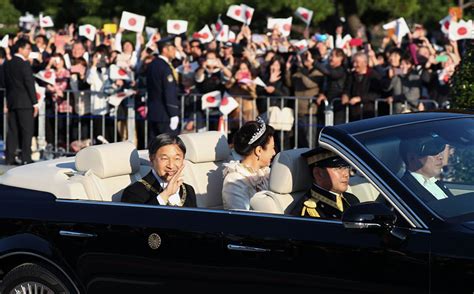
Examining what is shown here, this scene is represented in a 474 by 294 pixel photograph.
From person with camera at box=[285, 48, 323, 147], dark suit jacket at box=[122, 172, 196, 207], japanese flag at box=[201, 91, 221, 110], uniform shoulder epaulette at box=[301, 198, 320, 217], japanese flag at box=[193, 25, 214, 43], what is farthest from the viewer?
japanese flag at box=[193, 25, 214, 43]

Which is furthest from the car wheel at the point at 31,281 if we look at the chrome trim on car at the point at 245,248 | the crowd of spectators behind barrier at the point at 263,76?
the crowd of spectators behind barrier at the point at 263,76

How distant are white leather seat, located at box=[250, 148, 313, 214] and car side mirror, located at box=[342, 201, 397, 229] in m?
1.09

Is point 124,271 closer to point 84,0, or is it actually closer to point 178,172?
point 178,172

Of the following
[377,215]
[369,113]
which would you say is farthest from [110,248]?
[369,113]

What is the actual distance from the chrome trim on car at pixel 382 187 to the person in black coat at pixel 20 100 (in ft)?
37.1

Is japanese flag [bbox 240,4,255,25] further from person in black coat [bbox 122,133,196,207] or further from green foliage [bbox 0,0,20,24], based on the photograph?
green foliage [bbox 0,0,20,24]

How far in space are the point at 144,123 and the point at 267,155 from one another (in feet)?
31.0

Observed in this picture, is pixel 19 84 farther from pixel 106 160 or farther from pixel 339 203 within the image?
pixel 339 203

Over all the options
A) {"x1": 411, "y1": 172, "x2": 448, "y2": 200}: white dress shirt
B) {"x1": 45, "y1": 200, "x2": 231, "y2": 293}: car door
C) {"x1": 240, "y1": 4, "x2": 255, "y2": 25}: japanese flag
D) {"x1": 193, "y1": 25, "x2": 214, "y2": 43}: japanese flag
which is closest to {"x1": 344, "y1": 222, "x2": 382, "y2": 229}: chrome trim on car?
{"x1": 411, "y1": 172, "x2": 448, "y2": 200}: white dress shirt

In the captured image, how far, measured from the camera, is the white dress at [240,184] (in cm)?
754

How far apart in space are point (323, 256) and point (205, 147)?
2.66 metres

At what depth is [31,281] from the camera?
22.6ft

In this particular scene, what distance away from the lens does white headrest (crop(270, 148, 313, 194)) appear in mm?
6707

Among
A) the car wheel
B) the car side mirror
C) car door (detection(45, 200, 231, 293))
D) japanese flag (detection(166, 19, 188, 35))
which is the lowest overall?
the car wheel
